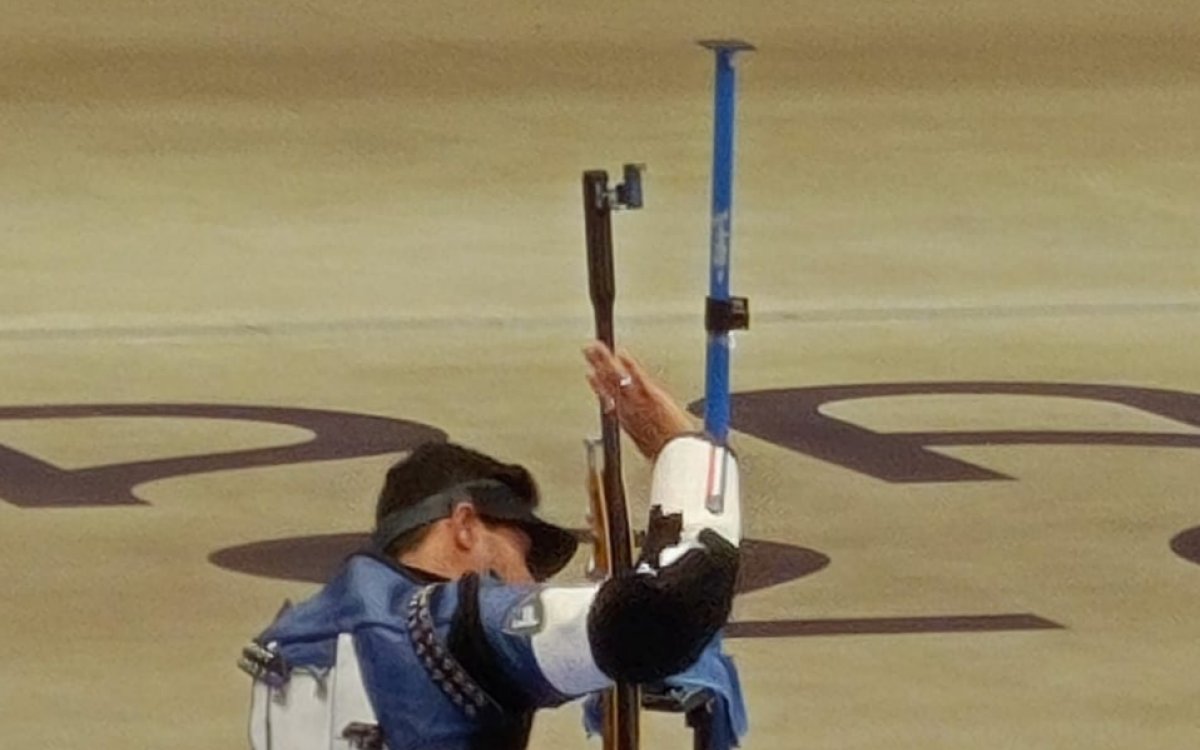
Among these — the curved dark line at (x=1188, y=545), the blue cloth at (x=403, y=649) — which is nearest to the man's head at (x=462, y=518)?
the blue cloth at (x=403, y=649)

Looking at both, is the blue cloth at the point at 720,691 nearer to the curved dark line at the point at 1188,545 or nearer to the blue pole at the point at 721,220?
the blue pole at the point at 721,220

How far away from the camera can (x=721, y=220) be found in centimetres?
454

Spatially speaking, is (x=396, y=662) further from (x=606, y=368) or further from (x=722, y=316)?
(x=722, y=316)

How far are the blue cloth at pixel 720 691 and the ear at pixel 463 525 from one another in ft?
0.96

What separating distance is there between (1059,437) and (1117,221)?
4868mm

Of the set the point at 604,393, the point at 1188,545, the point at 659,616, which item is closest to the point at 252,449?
the point at 1188,545

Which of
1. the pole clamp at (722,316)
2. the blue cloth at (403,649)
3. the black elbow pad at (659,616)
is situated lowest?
the blue cloth at (403,649)

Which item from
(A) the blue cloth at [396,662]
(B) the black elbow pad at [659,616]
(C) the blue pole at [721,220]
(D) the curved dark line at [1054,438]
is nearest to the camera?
(B) the black elbow pad at [659,616]

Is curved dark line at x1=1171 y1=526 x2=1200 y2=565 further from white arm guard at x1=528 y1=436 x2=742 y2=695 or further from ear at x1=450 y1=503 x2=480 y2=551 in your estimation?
white arm guard at x1=528 y1=436 x2=742 y2=695

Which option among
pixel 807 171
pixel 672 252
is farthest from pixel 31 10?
pixel 672 252

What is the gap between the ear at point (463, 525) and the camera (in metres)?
4.62

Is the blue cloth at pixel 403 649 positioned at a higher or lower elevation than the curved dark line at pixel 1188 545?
higher

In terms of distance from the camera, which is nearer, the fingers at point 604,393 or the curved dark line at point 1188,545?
the fingers at point 604,393

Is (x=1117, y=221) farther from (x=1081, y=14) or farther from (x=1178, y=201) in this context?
(x=1081, y=14)
